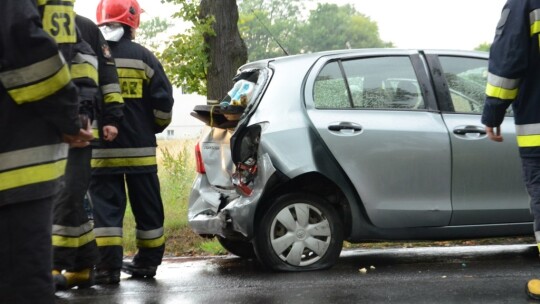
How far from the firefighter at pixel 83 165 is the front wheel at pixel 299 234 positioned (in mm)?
1216

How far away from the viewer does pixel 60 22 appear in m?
3.46

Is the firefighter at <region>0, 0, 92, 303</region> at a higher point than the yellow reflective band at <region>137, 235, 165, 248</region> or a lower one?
higher

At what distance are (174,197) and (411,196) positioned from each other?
15.8 feet

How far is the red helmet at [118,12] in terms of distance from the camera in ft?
20.6

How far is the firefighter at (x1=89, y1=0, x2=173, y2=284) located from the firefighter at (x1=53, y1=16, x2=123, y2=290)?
1.20ft

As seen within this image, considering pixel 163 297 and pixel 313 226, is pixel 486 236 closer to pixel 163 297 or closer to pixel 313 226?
pixel 313 226

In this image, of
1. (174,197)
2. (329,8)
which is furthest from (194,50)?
(329,8)

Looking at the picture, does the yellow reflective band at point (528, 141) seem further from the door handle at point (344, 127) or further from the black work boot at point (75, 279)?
the black work boot at point (75, 279)

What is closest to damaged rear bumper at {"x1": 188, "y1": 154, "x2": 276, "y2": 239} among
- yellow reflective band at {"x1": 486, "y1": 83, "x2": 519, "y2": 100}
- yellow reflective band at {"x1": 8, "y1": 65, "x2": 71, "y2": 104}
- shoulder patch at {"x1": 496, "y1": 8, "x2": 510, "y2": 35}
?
yellow reflective band at {"x1": 486, "y1": 83, "x2": 519, "y2": 100}

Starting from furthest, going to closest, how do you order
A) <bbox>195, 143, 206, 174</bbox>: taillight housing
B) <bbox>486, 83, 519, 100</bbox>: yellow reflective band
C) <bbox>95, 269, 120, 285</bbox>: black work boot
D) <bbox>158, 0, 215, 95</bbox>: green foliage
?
<bbox>158, 0, 215, 95</bbox>: green foliage, <bbox>195, 143, 206, 174</bbox>: taillight housing, <bbox>95, 269, 120, 285</bbox>: black work boot, <bbox>486, 83, 519, 100</bbox>: yellow reflective band

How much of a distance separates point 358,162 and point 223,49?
4362 mm

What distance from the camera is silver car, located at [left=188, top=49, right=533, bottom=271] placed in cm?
609

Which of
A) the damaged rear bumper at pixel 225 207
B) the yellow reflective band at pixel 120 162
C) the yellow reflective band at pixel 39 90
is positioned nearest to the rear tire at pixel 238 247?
the damaged rear bumper at pixel 225 207

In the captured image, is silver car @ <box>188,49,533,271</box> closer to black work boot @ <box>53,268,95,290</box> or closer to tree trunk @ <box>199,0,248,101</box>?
black work boot @ <box>53,268,95,290</box>
